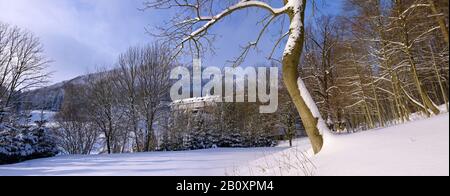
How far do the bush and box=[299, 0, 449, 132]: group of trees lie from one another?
16809 millimetres

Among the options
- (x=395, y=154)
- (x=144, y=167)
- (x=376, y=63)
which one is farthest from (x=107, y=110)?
(x=395, y=154)

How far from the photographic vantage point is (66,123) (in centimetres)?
3150

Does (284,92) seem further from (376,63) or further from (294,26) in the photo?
(294,26)

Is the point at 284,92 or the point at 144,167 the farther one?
the point at 284,92

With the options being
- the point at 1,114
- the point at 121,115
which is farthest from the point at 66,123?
the point at 1,114

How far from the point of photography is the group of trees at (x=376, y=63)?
366 inches

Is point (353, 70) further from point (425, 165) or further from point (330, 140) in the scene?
point (425, 165)

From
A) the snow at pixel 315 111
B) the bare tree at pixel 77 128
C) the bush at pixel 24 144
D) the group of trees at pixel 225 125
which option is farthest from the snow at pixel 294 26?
the bare tree at pixel 77 128

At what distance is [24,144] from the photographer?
16.7m

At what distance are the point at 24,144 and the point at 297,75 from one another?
17.3 meters

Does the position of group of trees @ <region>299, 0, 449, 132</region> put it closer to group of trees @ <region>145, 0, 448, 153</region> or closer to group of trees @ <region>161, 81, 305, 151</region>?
group of trees @ <region>145, 0, 448, 153</region>
